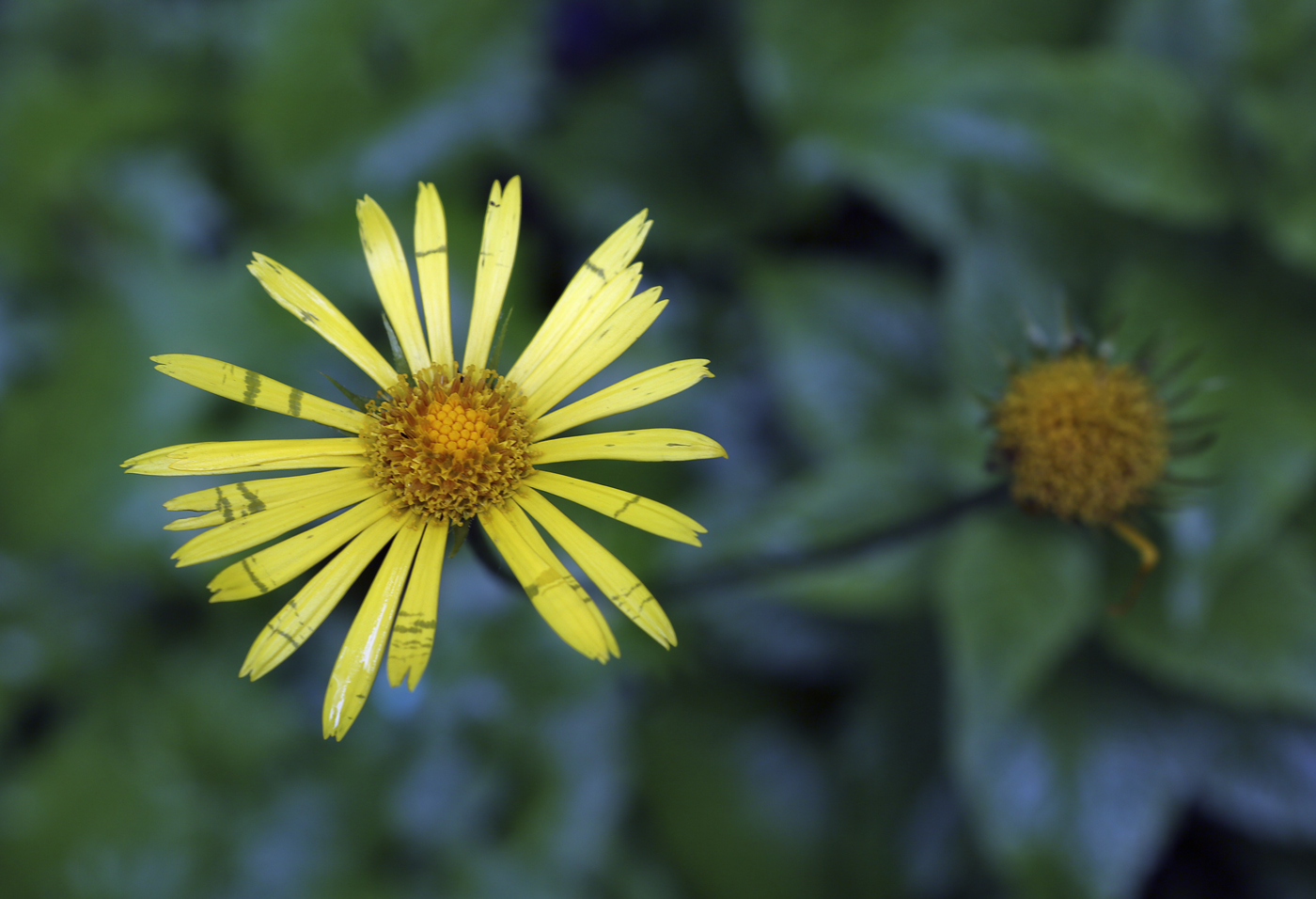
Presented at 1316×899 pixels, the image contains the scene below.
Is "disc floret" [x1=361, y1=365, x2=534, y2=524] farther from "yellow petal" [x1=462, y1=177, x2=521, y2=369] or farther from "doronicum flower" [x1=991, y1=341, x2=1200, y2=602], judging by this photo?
"doronicum flower" [x1=991, y1=341, x2=1200, y2=602]

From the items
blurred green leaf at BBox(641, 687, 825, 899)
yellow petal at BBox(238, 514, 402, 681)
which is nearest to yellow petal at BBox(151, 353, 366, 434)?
yellow petal at BBox(238, 514, 402, 681)

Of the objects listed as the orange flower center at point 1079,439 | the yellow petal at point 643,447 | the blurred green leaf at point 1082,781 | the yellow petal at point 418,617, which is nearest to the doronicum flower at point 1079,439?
the orange flower center at point 1079,439

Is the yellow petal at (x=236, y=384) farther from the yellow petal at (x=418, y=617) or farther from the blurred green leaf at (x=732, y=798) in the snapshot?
the blurred green leaf at (x=732, y=798)

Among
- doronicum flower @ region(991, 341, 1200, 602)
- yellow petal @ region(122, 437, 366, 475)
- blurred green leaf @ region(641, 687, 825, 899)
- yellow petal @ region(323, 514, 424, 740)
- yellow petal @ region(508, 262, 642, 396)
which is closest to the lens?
yellow petal @ region(323, 514, 424, 740)

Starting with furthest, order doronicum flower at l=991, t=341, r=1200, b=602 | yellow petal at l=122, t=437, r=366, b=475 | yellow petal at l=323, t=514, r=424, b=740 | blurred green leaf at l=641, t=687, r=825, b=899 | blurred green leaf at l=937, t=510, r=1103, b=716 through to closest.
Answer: blurred green leaf at l=641, t=687, r=825, b=899, blurred green leaf at l=937, t=510, r=1103, b=716, doronicum flower at l=991, t=341, r=1200, b=602, yellow petal at l=122, t=437, r=366, b=475, yellow petal at l=323, t=514, r=424, b=740

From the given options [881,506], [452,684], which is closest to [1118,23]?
[881,506]
